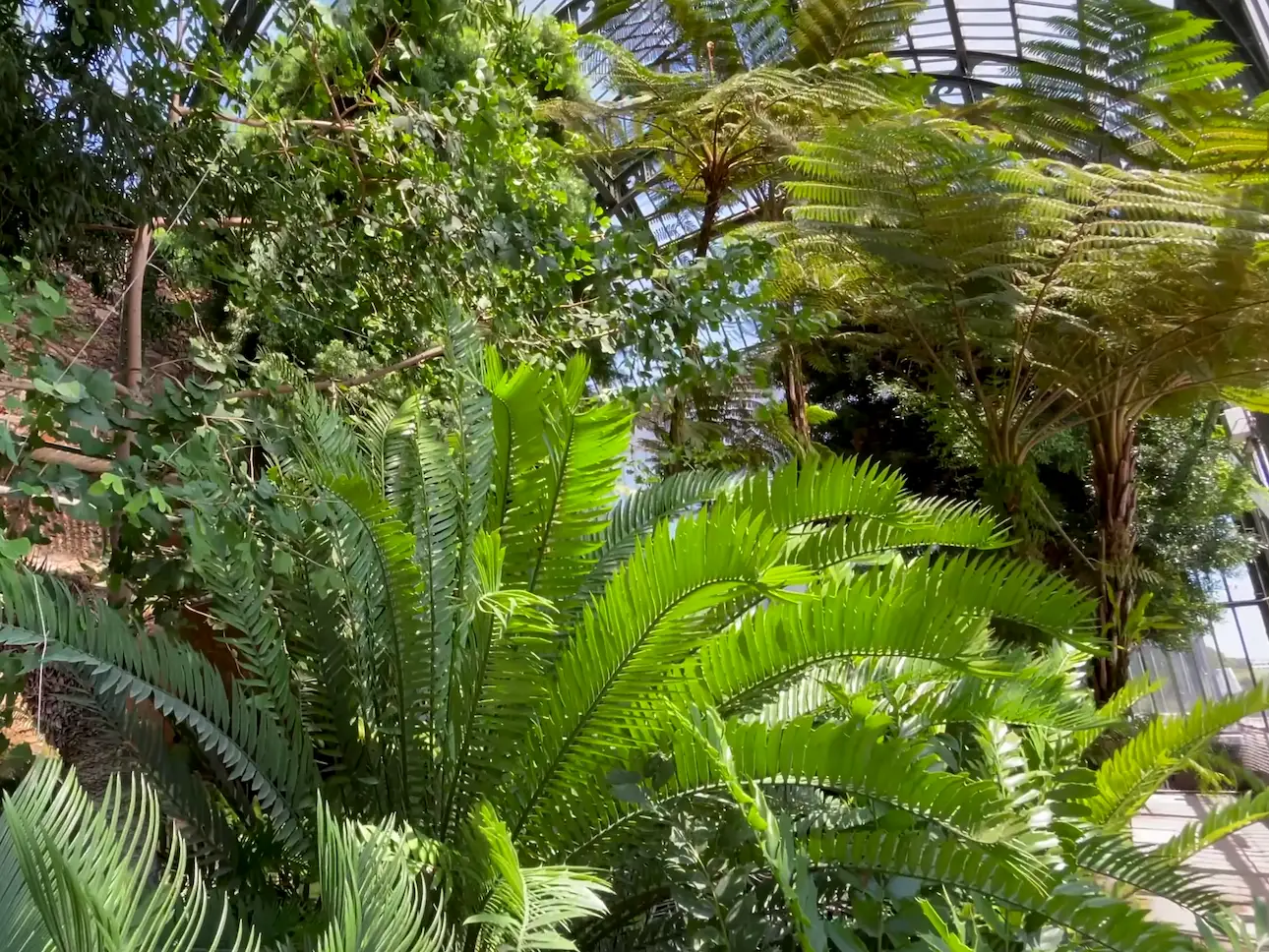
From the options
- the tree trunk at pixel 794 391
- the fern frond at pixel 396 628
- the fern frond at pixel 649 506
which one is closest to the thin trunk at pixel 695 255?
the tree trunk at pixel 794 391

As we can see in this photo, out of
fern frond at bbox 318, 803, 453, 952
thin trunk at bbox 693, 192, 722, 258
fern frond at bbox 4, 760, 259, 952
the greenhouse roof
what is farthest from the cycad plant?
the greenhouse roof

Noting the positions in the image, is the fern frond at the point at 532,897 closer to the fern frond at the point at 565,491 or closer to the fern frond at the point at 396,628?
the fern frond at the point at 396,628

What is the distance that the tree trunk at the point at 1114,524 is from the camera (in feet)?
9.25

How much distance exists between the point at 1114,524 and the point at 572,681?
2.67 metres

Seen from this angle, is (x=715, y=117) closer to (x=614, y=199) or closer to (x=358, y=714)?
(x=358, y=714)

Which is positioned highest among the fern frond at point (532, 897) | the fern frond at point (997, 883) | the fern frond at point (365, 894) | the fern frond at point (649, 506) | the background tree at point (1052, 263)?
the background tree at point (1052, 263)

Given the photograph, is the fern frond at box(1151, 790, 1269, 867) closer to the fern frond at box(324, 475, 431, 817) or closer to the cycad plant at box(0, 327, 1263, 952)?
the cycad plant at box(0, 327, 1263, 952)

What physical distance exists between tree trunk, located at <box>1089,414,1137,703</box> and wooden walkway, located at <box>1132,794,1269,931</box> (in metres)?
0.49

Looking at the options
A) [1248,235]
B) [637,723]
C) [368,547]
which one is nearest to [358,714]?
[368,547]

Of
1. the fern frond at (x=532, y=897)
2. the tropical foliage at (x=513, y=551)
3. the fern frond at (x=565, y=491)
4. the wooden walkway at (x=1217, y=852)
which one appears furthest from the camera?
the wooden walkway at (x=1217, y=852)

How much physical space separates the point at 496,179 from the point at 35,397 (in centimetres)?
118

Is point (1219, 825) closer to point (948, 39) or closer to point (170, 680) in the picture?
point (170, 680)

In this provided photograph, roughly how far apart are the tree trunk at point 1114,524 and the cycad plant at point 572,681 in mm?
1455

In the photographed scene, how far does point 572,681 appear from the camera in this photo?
1.35 metres
